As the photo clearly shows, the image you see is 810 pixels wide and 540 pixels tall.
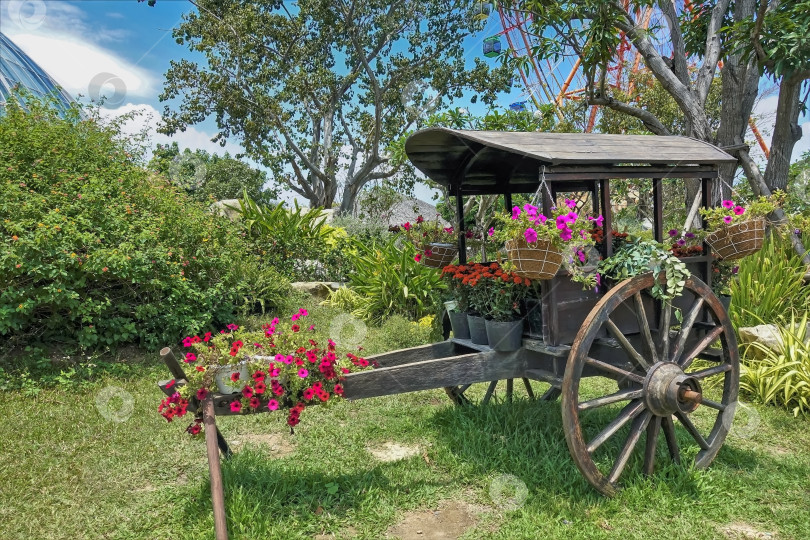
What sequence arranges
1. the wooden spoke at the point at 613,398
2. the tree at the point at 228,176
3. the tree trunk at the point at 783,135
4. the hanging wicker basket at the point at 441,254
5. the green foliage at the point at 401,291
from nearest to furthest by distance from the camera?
the wooden spoke at the point at 613,398, the hanging wicker basket at the point at 441,254, the tree trunk at the point at 783,135, the green foliage at the point at 401,291, the tree at the point at 228,176

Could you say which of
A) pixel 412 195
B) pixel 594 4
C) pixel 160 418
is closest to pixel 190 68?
pixel 412 195

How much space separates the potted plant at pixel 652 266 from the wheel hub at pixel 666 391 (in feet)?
1.40

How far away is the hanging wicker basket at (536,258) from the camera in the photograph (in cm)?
298

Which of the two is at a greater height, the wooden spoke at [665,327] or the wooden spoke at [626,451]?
the wooden spoke at [665,327]

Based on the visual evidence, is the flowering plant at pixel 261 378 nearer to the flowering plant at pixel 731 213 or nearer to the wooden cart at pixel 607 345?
the wooden cart at pixel 607 345

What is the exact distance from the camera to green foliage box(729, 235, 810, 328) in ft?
19.3

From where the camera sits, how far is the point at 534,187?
4500 millimetres

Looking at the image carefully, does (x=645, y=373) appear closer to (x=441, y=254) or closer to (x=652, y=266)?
(x=652, y=266)

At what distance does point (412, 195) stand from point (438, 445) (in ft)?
61.9

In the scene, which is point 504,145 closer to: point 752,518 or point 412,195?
point 752,518

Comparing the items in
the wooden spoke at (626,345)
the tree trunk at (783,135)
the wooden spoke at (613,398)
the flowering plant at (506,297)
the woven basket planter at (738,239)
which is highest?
the tree trunk at (783,135)

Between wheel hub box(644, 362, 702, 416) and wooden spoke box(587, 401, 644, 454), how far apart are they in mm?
68

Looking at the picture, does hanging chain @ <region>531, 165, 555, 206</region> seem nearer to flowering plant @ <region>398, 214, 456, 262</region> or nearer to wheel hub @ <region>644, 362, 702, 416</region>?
wheel hub @ <region>644, 362, 702, 416</region>

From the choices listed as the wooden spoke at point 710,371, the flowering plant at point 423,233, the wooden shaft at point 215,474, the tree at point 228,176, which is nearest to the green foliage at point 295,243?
the flowering plant at point 423,233
